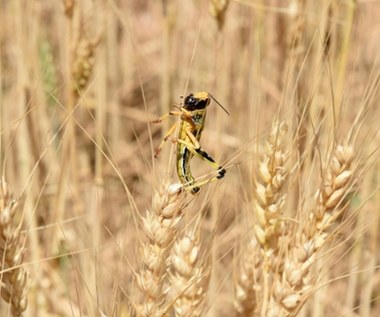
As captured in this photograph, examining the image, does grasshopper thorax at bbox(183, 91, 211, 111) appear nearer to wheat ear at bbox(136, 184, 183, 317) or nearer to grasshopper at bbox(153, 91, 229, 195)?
grasshopper at bbox(153, 91, 229, 195)

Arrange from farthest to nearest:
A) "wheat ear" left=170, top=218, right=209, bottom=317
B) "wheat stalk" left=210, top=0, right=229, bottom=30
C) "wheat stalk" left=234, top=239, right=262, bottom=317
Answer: "wheat stalk" left=210, top=0, right=229, bottom=30
"wheat stalk" left=234, top=239, right=262, bottom=317
"wheat ear" left=170, top=218, right=209, bottom=317

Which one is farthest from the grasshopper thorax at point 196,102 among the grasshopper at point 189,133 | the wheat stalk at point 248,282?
the wheat stalk at point 248,282

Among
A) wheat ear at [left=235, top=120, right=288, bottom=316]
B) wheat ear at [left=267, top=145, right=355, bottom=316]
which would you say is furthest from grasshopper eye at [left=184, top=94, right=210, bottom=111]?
wheat ear at [left=267, top=145, right=355, bottom=316]

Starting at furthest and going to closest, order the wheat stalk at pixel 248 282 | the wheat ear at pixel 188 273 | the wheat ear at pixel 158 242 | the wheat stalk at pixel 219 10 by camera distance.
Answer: the wheat stalk at pixel 219 10 → the wheat stalk at pixel 248 282 → the wheat ear at pixel 188 273 → the wheat ear at pixel 158 242

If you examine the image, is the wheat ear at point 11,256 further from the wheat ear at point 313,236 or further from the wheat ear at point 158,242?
the wheat ear at point 313,236

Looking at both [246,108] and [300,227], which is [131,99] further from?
[300,227]

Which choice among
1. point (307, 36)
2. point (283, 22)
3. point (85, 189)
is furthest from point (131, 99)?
point (307, 36)
